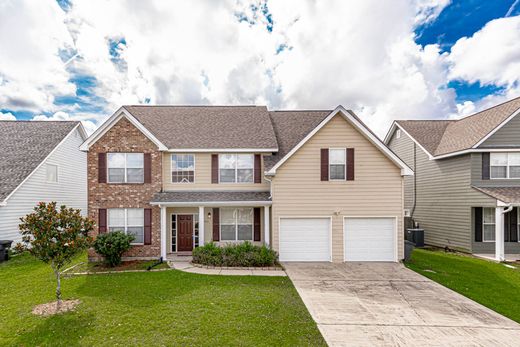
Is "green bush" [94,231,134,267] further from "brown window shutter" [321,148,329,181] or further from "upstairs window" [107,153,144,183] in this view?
"brown window shutter" [321,148,329,181]

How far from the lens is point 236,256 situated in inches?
479

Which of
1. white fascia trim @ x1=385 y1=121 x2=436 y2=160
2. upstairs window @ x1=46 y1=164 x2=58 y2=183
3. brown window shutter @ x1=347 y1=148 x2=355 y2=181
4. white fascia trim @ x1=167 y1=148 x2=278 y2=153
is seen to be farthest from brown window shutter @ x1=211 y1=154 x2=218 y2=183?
white fascia trim @ x1=385 y1=121 x2=436 y2=160

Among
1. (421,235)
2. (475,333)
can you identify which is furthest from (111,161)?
(421,235)

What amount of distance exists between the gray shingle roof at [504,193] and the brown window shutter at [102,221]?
19.6 meters

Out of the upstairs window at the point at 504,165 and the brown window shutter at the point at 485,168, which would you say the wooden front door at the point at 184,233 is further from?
the upstairs window at the point at 504,165

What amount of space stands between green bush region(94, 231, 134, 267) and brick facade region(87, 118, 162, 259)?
3.61ft

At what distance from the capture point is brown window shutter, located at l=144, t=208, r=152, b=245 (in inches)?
530

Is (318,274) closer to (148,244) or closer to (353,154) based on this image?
(353,154)

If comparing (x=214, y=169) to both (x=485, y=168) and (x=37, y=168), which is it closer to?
(x=37, y=168)

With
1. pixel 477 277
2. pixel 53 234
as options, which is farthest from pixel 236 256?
pixel 477 277

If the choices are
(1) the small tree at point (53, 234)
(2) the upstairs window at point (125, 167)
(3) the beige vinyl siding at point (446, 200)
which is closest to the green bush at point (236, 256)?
(2) the upstairs window at point (125, 167)

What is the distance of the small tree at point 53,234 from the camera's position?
758cm

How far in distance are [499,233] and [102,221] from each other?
19.9m

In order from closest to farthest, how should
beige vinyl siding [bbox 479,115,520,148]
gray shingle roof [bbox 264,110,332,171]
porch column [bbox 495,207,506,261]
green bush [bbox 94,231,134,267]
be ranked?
green bush [bbox 94,231,134,267], porch column [bbox 495,207,506,261], beige vinyl siding [bbox 479,115,520,148], gray shingle roof [bbox 264,110,332,171]
